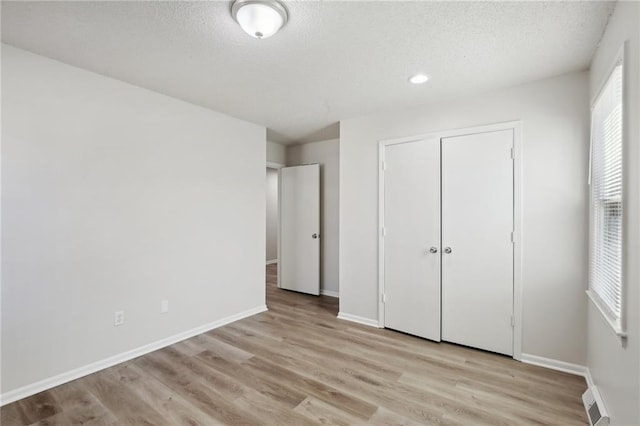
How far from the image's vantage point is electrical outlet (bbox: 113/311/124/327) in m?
2.64

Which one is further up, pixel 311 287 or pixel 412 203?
pixel 412 203

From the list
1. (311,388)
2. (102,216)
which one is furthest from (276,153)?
(311,388)

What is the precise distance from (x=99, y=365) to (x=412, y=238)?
10.3ft

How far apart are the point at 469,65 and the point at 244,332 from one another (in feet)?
11.0

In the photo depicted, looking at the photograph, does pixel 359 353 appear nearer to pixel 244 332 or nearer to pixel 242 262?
pixel 244 332

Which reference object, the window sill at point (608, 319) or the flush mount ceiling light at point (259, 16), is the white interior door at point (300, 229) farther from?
the window sill at point (608, 319)

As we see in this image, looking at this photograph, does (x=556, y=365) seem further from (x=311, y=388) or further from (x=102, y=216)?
(x=102, y=216)

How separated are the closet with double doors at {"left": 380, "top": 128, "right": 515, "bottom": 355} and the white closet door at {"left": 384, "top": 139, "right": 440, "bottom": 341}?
10mm

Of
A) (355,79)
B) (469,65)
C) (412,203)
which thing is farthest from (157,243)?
(469,65)

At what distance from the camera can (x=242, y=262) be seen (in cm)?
381

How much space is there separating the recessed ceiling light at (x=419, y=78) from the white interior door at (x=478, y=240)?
0.72 metres

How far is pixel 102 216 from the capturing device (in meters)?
2.56

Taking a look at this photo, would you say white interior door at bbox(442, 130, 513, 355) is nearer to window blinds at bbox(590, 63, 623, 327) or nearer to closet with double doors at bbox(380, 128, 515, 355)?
closet with double doors at bbox(380, 128, 515, 355)

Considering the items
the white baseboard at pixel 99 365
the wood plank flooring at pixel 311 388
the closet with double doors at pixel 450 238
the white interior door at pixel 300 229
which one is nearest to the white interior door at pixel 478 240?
the closet with double doors at pixel 450 238
